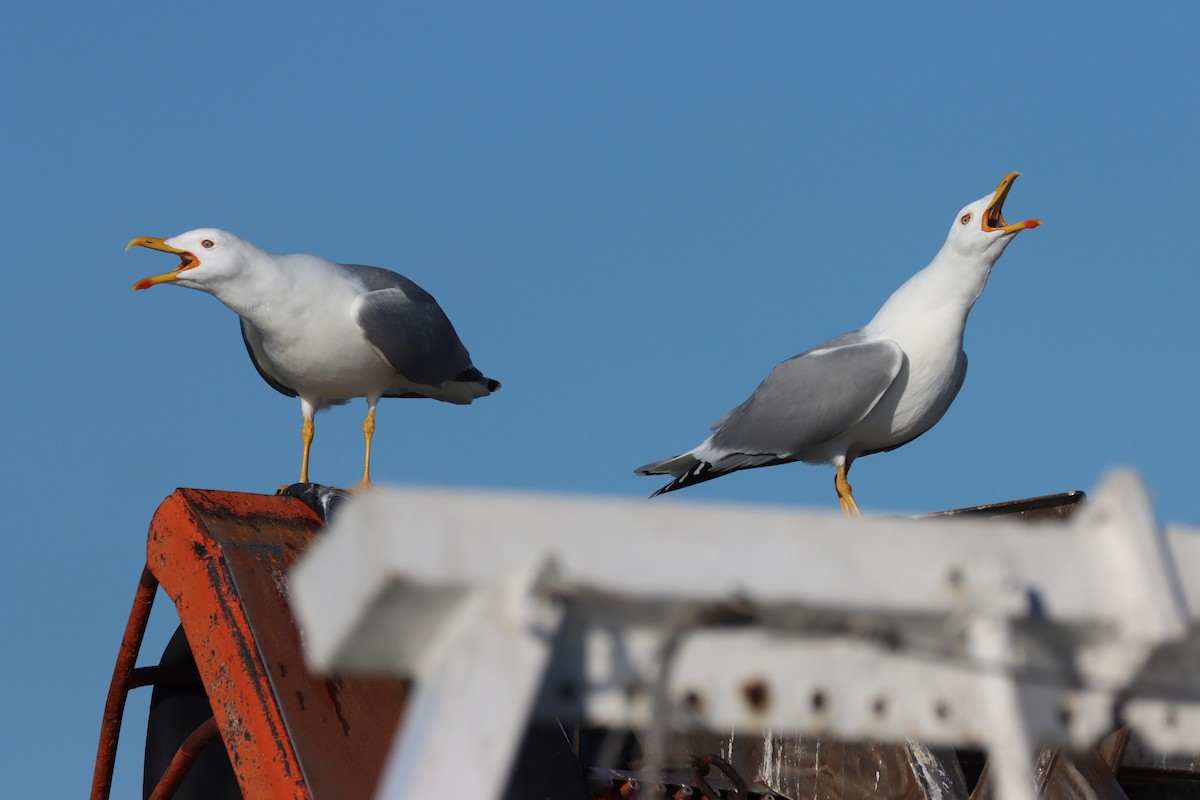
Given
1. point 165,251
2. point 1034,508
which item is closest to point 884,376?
point 1034,508

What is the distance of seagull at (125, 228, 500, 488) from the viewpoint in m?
8.57

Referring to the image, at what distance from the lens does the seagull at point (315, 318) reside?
8570 millimetres

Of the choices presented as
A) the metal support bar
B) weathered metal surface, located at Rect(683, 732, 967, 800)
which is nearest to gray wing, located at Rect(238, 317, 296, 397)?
weathered metal surface, located at Rect(683, 732, 967, 800)

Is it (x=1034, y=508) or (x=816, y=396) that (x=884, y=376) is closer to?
(x=816, y=396)

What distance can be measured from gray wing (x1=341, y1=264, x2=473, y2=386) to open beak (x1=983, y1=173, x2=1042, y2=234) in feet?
10.0

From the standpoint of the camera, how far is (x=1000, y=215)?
8984mm

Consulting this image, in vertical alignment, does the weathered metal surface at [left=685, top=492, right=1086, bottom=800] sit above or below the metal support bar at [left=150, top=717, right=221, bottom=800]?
below

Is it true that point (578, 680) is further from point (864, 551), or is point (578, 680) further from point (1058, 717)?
point (1058, 717)

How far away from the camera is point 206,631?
4.93 meters

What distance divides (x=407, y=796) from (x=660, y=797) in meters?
3.74

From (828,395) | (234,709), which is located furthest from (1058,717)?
(828,395)

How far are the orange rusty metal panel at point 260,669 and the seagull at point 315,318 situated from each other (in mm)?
3278

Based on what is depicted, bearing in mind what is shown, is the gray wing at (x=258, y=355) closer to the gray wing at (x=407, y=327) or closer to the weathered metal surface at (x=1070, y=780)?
the gray wing at (x=407, y=327)

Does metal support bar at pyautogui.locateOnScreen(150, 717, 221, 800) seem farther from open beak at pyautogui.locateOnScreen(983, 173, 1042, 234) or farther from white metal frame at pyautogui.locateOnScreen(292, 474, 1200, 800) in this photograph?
open beak at pyautogui.locateOnScreen(983, 173, 1042, 234)
